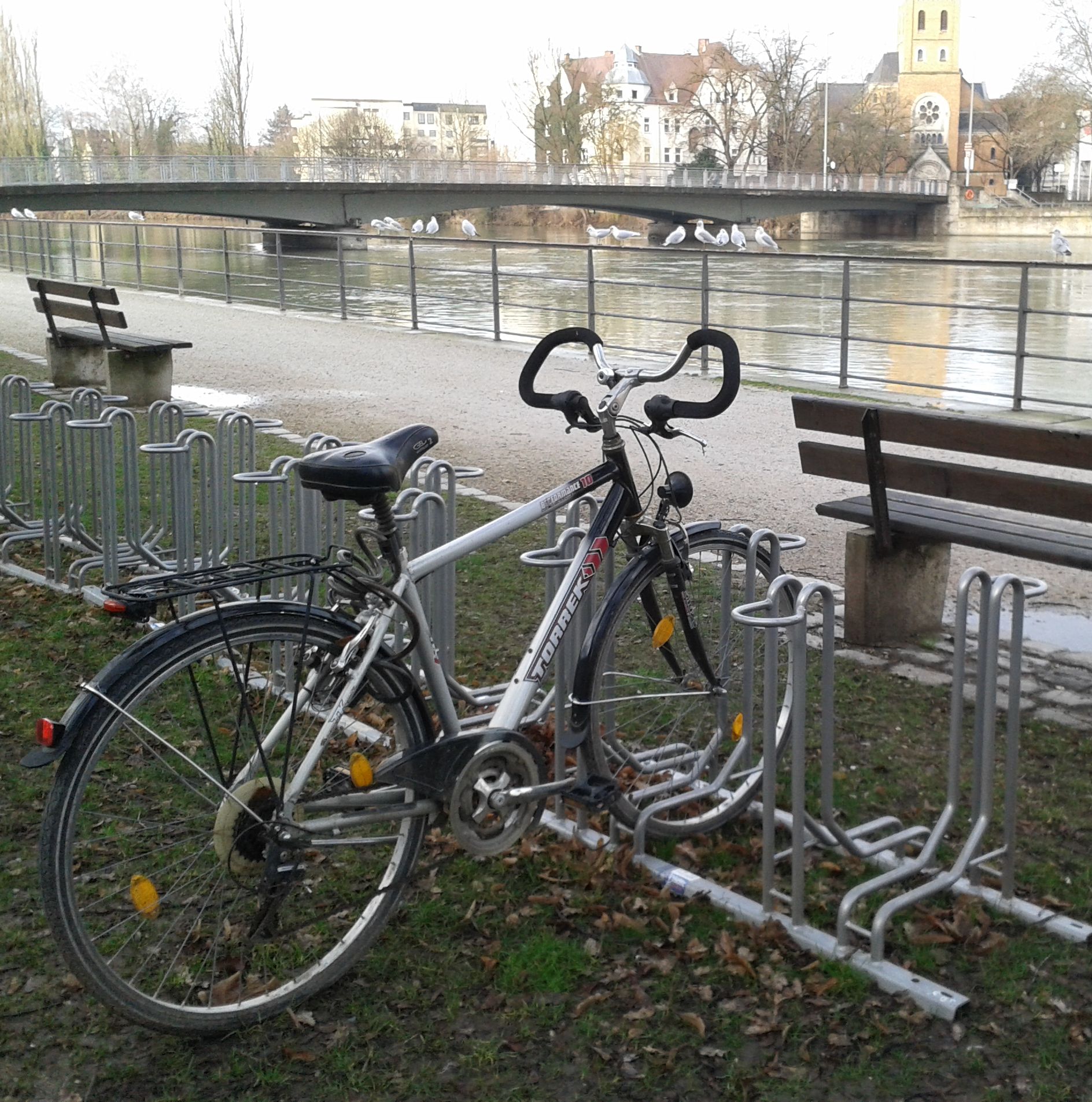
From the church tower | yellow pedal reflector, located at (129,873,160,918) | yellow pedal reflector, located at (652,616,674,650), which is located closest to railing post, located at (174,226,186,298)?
yellow pedal reflector, located at (652,616,674,650)

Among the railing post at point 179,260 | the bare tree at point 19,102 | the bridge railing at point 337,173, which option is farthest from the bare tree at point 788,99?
the railing post at point 179,260

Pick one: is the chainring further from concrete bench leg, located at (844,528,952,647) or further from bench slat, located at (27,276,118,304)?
bench slat, located at (27,276,118,304)

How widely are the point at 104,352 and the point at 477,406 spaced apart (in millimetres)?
3267

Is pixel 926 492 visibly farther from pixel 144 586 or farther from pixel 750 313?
pixel 750 313

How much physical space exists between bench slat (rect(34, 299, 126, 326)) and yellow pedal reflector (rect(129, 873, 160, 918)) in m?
8.92

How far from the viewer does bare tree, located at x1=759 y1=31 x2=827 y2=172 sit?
8650 centimetres

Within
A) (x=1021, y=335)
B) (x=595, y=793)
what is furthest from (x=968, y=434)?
(x=1021, y=335)

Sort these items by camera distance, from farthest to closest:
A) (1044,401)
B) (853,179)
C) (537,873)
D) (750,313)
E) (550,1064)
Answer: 1. (853,179)
2. (750,313)
3. (1044,401)
4. (537,873)
5. (550,1064)

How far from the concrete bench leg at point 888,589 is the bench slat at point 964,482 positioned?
25 centimetres

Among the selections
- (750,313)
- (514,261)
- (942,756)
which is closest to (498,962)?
(942,756)

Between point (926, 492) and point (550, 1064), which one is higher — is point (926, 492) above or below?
above

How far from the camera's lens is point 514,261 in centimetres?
3831

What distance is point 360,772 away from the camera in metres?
2.92

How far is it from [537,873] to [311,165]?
156ft
